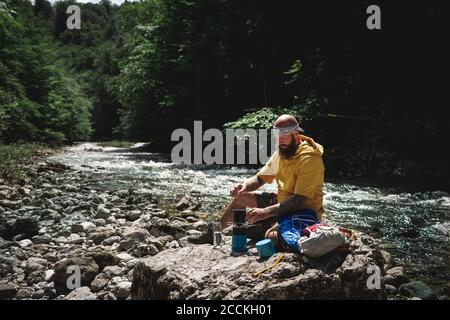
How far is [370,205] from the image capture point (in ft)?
35.5

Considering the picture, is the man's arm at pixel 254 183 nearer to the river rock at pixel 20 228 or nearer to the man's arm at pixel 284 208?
the man's arm at pixel 284 208

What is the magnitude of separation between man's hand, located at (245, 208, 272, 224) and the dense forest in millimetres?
5438

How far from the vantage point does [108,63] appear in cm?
6394

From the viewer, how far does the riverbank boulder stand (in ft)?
12.2

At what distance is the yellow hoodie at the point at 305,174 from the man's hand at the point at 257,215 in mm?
298

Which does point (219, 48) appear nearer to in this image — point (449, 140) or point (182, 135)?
point (182, 135)

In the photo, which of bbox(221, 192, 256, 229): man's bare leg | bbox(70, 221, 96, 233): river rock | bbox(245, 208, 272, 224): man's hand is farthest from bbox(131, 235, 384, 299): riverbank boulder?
bbox(70, 221, 96, 233): river rock

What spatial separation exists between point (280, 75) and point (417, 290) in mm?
20878

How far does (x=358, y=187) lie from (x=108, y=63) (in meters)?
56.9

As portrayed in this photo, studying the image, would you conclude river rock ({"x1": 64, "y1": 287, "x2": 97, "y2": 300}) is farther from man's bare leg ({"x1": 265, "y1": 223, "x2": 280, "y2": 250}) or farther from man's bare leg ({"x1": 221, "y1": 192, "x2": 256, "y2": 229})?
man's bare leg ({"x1": 265, "y1": 223, "x2": 280, "y2": 250})

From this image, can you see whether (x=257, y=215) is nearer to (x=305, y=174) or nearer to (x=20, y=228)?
(x=305, y=174)

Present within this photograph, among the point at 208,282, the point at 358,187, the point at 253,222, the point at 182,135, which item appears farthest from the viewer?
the point at 182,135
